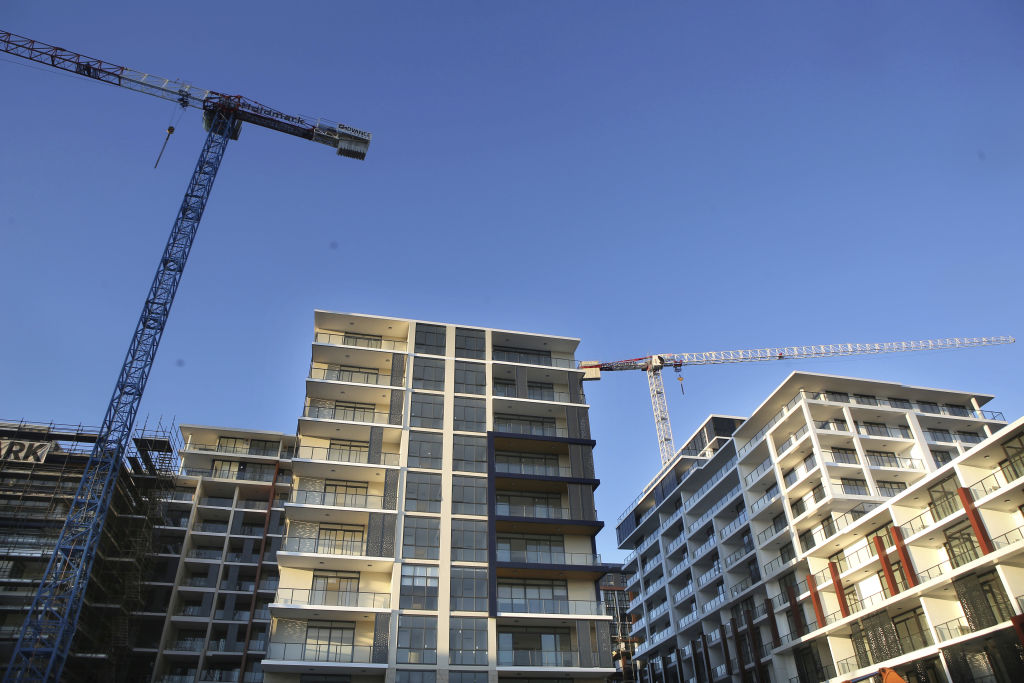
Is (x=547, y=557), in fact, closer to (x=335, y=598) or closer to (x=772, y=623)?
(x=335, y=598)

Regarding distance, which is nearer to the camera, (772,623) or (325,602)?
(325,602)

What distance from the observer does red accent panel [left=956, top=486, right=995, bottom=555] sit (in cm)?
4384

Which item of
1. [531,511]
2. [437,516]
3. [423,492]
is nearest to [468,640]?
[437,516]

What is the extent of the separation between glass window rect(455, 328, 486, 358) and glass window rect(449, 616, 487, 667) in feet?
65.6

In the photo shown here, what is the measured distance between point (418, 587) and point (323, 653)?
669 cm

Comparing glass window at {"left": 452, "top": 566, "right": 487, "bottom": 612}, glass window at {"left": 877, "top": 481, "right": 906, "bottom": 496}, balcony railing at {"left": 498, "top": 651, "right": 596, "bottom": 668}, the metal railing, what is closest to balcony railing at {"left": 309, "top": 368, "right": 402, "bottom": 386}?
the metal railing

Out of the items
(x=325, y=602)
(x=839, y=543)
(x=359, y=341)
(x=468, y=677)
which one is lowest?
(x=468, y=677)

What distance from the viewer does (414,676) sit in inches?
1810

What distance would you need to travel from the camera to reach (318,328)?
5962 cm

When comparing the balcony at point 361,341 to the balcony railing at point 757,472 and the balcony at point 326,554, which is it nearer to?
the balcony at point 326,554

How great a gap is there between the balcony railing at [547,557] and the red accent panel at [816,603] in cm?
1772

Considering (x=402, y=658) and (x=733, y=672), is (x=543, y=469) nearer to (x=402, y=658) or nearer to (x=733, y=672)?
(x=402, y=658)

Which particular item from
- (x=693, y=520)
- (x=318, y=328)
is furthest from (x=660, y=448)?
(x=318, y=328)

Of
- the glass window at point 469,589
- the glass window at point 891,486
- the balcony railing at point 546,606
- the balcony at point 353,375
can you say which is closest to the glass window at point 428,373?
the balcony at point 353,375
